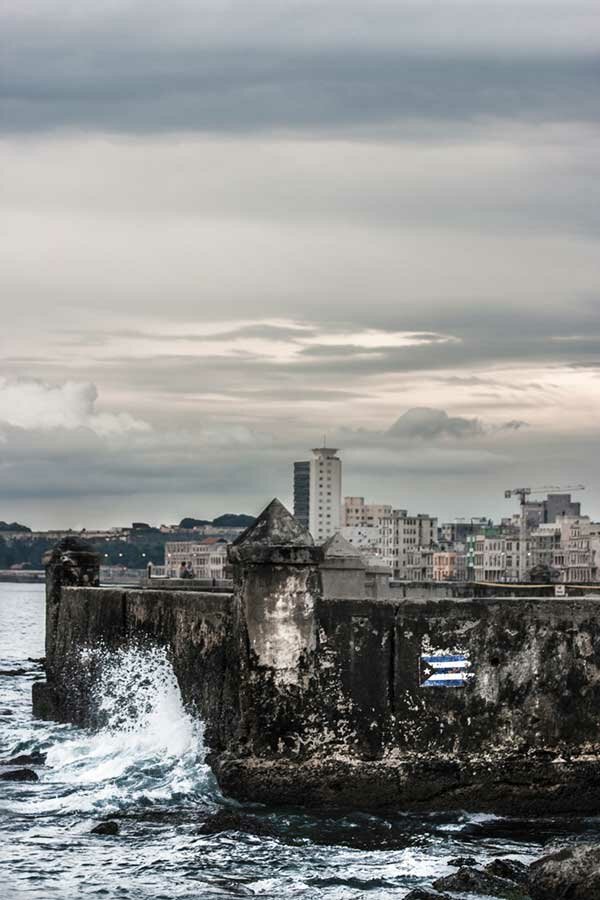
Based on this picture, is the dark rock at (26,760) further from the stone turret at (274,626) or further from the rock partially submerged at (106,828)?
the stone turret at (274,626)

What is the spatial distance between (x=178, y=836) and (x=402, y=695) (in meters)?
2.57

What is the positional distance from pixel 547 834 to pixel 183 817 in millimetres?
3373

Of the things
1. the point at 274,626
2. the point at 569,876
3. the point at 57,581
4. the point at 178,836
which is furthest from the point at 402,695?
the point at 57,581

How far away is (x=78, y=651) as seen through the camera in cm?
2191

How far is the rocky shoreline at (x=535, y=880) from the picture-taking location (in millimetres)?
11328

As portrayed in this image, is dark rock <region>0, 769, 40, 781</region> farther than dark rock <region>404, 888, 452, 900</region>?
Yes

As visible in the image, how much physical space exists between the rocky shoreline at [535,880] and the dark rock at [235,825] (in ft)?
7.57

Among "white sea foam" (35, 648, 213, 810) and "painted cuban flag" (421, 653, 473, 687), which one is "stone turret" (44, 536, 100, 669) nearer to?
"white sea foam" (35, 648, 213, 810)

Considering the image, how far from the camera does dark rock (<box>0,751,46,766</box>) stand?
18500 mm

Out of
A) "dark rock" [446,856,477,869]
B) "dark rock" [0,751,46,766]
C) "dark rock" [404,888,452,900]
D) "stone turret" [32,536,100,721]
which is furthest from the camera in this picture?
"stone turret" [32,536,100,721]

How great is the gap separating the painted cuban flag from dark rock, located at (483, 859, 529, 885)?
9.44 ft

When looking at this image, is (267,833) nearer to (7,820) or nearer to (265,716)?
(265,716)

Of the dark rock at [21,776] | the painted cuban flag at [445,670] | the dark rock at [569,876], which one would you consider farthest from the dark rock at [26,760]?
the dark rock at [569,876]

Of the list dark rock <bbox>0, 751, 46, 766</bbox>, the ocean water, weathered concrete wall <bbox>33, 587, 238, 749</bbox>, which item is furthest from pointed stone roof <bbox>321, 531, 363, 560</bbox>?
dark rock <bbox>0, 751, 46, 766</bbox>
